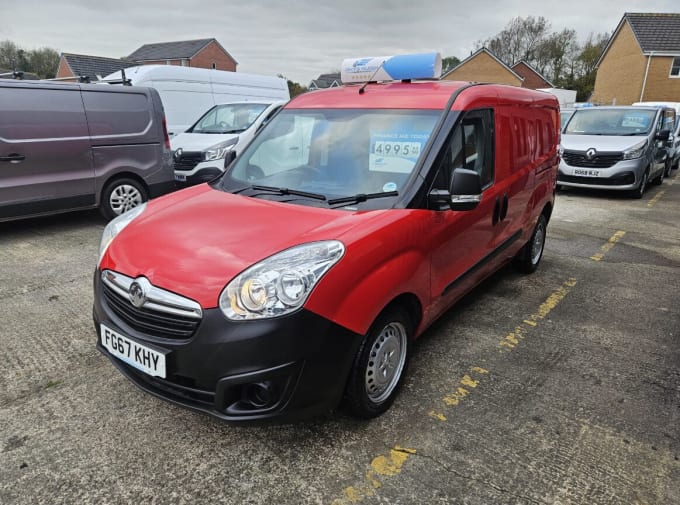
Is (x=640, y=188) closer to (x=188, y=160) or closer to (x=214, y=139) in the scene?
(x=214, y=139)

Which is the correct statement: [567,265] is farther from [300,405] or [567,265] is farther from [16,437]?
[16,437]

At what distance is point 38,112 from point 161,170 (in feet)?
Result: 5.62

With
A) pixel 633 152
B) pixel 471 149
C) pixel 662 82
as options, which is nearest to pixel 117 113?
pixel 471 149

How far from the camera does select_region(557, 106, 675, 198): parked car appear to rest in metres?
9.57

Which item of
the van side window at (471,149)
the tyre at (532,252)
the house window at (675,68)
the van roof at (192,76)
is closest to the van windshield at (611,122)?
the tyre at (532,252)

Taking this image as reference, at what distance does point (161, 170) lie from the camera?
274 inches

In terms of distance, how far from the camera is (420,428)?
2541 millimetres

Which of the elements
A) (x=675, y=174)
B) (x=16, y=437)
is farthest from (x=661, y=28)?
(x=16, y=437)

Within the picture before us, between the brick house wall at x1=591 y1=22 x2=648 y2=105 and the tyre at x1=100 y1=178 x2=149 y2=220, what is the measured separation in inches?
1444

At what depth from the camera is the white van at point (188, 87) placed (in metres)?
11.9

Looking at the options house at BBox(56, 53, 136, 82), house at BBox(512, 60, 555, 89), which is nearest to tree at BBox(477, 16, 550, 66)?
house at BBox(512, 60, 555, 89)

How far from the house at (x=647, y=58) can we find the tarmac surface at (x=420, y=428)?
35.6m

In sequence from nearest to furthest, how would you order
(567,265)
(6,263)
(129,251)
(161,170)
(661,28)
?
(129,251), (6,263), (567,265), (161,170), (661,28)

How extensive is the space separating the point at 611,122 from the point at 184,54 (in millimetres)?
45895
